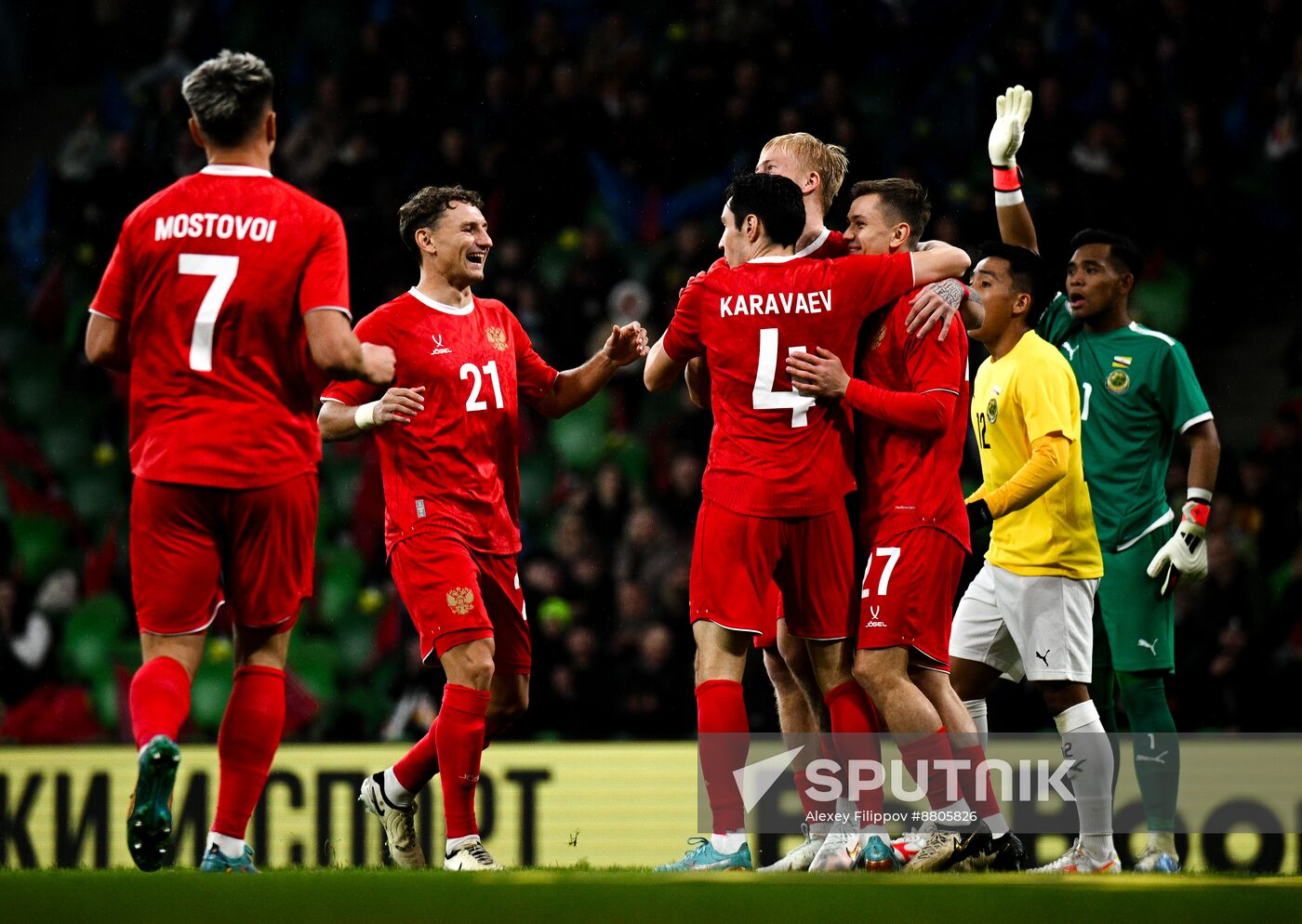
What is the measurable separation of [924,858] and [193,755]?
476 cm

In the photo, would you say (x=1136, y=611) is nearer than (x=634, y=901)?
No

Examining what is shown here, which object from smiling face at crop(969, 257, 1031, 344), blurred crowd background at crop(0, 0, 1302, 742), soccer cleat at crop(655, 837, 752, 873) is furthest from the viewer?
blurred crowd background at crop(0, 0, 1302, 742)

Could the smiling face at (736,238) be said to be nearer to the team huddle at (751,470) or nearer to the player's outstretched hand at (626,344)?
the team huddle at (751,470)

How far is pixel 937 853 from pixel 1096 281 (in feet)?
8.24

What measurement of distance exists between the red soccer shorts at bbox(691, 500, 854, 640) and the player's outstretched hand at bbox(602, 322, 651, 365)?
731 millimetres

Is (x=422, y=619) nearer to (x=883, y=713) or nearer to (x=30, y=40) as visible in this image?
(x=883, y=713)

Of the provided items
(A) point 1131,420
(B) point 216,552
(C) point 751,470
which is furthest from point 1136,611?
(B) point 216,552

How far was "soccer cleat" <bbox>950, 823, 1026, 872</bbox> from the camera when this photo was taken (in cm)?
491

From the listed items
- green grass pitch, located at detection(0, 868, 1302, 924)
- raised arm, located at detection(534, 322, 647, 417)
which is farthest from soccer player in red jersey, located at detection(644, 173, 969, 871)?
green grass pitch, located at detection(0, 868, 1302, 924)

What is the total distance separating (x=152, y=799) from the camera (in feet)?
13.0

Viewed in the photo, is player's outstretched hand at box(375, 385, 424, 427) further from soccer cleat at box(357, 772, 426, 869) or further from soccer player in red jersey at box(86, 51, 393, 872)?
soccer cleat at box(357, 772, 426, 869)

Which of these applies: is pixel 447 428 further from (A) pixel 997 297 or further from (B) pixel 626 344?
(A) pixel 997 297

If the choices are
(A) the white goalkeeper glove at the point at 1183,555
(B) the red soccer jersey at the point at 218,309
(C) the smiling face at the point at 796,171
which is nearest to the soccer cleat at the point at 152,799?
(B) the red soccer jersey at the point at 218,309

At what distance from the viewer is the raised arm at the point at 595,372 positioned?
555cm
